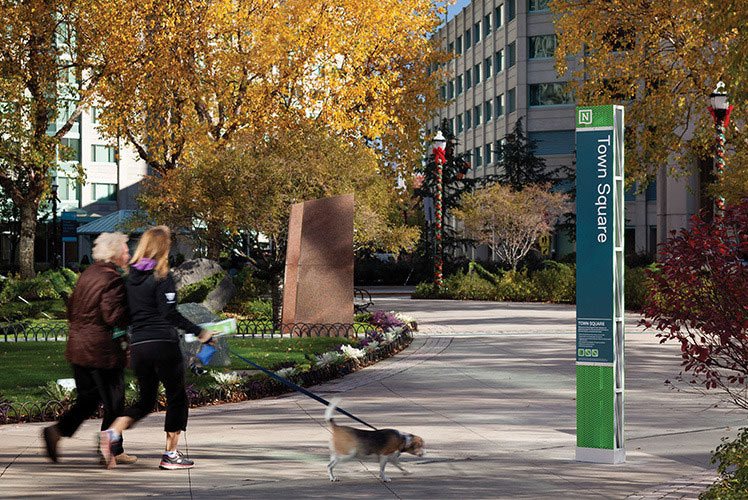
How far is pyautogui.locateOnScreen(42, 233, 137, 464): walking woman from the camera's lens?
23.5ft

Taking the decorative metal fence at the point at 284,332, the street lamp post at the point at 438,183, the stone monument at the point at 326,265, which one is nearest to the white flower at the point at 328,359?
the decorative metal fence at the point at 284,332

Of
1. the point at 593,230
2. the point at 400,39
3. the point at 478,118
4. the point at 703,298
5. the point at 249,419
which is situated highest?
the point at 478,118

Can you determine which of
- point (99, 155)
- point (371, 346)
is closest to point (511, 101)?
point (99, 155)

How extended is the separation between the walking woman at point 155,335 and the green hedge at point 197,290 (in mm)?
15448

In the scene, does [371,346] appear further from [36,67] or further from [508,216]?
[508,216]

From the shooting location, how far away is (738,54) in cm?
1145

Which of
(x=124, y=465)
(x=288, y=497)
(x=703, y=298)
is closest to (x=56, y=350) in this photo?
(x=124, y=465)

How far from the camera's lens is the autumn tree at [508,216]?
51.9 meters

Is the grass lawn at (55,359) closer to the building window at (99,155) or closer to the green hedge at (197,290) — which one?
the green hedge at (197,290)

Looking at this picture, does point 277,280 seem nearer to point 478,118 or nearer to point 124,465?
point 124,465

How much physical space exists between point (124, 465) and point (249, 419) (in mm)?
2403

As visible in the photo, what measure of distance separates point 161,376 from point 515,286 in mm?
28761

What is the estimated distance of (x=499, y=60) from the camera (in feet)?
252

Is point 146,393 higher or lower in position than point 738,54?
lower
